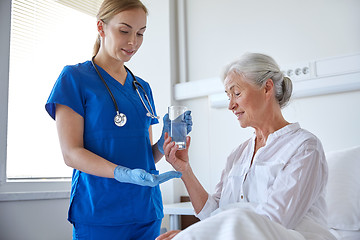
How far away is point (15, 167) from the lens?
2340mm

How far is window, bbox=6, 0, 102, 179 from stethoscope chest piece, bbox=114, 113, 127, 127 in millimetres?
1281

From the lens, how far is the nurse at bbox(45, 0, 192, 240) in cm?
128

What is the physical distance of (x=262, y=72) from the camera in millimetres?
1584

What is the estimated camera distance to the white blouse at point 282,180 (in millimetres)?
1296

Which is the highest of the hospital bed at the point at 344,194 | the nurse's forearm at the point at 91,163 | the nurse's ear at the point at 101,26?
the nurse's ear at the point at 101,26

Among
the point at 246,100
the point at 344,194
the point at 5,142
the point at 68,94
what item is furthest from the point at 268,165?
the point at 5,142

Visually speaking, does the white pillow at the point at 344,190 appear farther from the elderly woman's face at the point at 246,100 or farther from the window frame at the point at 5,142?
the window frame at the point at 5,142

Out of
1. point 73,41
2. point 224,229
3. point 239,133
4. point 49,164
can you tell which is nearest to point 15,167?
point 49,164

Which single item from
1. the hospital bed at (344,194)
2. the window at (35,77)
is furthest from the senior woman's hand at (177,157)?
the window at (35,77)

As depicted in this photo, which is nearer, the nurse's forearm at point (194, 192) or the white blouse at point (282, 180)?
the white blouse at point (282, 180)

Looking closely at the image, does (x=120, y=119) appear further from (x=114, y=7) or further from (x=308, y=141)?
(x=308, y=141)

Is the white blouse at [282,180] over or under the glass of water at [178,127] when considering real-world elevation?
under

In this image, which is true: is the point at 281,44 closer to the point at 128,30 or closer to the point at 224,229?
the point at 128,30

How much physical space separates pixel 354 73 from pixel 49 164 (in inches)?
78.7
